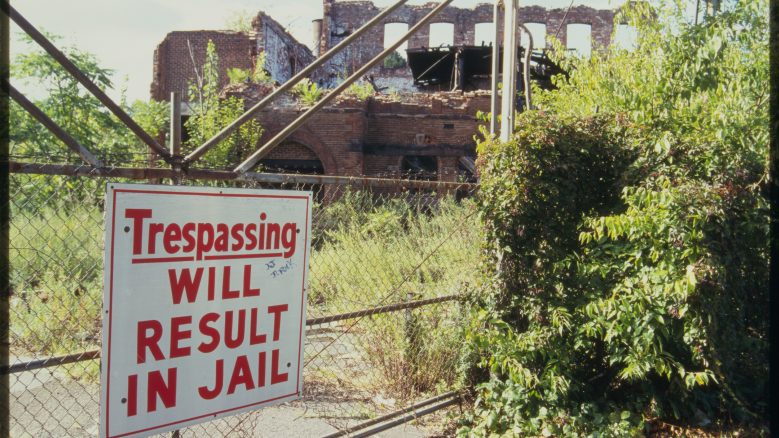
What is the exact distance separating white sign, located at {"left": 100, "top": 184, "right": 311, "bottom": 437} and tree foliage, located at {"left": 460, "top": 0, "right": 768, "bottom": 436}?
1837mm

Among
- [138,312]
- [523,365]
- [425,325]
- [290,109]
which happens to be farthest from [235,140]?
[138,312]

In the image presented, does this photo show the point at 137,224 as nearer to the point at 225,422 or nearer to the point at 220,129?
the point at 225,422

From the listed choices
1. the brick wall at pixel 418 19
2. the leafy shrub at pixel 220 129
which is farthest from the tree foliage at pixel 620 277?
the brick wall at pixel 418 19

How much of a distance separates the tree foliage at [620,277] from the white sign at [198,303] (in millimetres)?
1837

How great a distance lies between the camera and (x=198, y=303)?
2.50 metres

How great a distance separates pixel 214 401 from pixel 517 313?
2.46 meters

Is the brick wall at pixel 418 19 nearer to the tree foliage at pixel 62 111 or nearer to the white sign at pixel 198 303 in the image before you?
the tree foliage at pixel 62 111

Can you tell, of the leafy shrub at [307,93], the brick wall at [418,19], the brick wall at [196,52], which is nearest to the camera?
the leafy shrub at [307,93]

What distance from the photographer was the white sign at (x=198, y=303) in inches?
90.4

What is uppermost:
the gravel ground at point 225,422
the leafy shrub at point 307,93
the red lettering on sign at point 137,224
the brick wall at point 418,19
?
the brick wall at point 418,19

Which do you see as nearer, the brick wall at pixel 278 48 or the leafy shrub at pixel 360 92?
the leafy shrub at pixel 360 92

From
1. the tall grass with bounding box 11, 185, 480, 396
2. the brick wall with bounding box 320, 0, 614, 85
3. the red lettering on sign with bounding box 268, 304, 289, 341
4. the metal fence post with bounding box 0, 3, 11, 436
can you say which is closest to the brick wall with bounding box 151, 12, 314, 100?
the brick wall with bounding box 320, 0, 614, 85

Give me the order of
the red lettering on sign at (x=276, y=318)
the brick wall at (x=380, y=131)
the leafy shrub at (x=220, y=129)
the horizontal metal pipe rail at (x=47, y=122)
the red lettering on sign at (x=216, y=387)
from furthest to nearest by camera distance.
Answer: the brick wall at (x=380, y=131) < the leafy shrub at (x=220, y=129) < the red lettering on sign at (x=276, y=318) < the red lettering on sign at (x=216, y=387) < the horizontal metal pipe rail at (x=47, y=122)

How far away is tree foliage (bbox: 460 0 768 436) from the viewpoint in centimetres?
372
